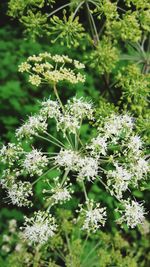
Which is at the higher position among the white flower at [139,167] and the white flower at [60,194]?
the white flower at [60,194]

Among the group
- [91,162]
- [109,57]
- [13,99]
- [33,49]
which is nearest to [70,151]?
[91,162]

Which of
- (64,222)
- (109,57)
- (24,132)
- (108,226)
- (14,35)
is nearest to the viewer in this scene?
(24,132)

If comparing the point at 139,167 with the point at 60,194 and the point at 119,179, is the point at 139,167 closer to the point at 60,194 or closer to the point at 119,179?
the point at 119,179

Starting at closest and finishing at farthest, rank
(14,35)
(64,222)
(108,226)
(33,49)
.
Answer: (64,222) < (108,226) < (33,49) < (14,35)

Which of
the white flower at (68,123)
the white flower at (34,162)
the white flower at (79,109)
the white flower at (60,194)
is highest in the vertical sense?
the white flower at (79,109)

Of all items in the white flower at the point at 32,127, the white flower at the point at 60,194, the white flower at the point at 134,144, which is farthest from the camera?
the white flower at the point at 32,127

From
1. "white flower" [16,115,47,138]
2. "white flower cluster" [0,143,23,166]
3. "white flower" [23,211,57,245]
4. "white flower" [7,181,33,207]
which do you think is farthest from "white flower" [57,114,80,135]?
"white flower" [23,211,57,245]

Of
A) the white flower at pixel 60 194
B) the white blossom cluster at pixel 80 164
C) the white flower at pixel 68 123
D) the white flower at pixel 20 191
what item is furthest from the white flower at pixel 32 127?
the white flower at pixel 60 194

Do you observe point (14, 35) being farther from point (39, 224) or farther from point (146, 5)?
point (39, 224)

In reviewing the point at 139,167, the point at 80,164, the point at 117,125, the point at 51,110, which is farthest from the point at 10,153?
the point at 139,167

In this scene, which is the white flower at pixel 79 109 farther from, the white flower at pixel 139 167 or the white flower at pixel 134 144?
the white flower at pixel 139 167

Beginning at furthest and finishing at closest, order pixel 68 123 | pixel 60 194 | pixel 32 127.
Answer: pixel 32 127
pixel 68 123
pixel 60 194
